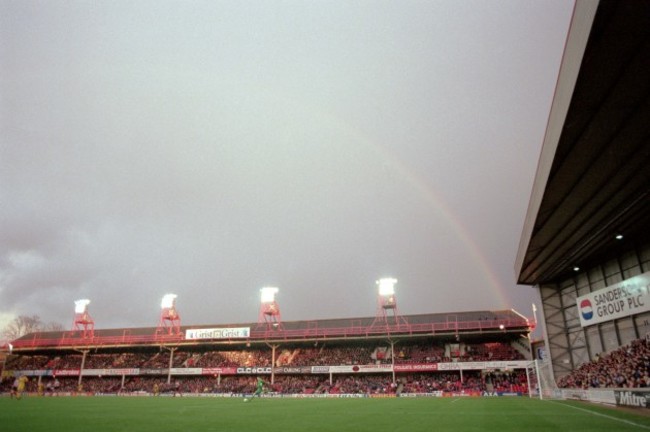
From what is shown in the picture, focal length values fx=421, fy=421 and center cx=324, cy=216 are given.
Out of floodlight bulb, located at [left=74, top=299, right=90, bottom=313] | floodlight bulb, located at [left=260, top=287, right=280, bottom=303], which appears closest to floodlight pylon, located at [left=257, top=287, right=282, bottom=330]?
floodlight bulb, located at [left=260, top=287, right=280, bottom=303]

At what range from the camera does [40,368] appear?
61281 mm

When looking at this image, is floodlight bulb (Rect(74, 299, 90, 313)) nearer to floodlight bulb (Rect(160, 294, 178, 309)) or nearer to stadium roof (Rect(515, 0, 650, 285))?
floodlight bulb (Rect(160, 294, 178, 309))

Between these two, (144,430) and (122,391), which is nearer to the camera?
(144,430)

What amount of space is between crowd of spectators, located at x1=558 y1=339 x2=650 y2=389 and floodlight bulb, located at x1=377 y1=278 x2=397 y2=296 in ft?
91.3

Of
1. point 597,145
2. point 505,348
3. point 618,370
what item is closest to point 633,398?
point 618,370

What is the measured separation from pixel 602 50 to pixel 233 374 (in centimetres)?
5476

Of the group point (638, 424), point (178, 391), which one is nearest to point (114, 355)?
point (178, 391)

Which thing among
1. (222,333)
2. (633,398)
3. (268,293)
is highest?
(268,293)

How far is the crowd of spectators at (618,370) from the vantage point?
20547mm

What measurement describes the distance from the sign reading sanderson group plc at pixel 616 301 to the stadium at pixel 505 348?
0.12m

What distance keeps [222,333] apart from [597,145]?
51.0m

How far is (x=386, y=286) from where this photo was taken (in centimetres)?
5841

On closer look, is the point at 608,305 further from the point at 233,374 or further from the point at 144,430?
the point at 233,374

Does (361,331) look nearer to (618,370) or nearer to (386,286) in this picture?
(386,286)
